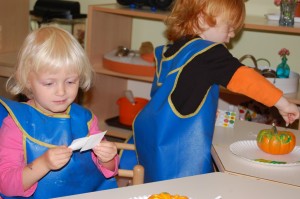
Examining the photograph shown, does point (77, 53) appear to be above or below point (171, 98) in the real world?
above

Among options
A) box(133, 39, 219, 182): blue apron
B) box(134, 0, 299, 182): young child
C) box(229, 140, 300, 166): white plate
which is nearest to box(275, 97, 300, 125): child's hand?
box(134, 0, 299, 182): young child

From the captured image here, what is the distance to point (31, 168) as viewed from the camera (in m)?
1.38

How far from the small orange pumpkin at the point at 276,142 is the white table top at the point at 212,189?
0.78ft

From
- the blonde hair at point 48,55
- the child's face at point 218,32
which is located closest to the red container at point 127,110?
the child's face at point 218,32

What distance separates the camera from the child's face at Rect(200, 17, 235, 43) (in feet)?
6.33

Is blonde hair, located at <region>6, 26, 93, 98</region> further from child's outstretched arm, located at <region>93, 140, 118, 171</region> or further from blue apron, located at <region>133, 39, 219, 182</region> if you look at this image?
blue apron, located at <region>133, 39, 219, 182</region>

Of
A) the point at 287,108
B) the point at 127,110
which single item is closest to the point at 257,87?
the point at 287,108

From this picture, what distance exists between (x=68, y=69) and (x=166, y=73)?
56 cm

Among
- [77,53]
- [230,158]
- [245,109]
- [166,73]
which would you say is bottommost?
[245,109]

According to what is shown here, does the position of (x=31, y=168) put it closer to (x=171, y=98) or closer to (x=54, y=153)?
(x=54, y=153)

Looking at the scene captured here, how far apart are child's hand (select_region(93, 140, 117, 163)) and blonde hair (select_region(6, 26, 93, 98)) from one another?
23 cm

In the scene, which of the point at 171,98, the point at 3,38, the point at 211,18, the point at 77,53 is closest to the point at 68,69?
the point at 77,53

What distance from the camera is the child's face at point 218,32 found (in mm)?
1930

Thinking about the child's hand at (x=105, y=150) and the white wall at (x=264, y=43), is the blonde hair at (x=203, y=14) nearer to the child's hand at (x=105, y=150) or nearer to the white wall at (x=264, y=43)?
the child's hand at (x=105, y=150)
